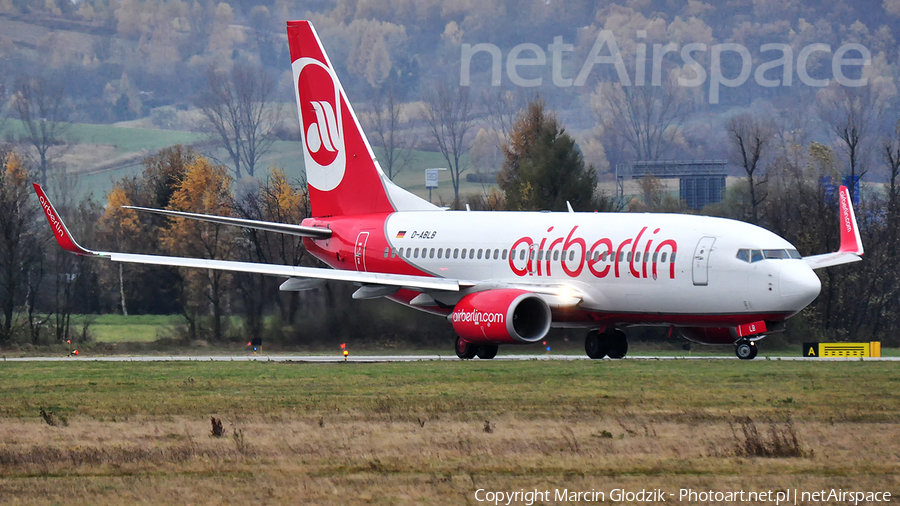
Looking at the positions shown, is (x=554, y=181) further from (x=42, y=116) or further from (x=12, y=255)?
(x=42, y=116)

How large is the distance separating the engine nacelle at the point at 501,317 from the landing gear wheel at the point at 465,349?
5.68 ft

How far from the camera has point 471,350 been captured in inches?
1312

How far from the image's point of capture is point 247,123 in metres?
181

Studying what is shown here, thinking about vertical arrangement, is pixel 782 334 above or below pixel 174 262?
below

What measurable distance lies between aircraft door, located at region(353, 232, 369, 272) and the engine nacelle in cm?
615

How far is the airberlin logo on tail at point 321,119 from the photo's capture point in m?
39.0

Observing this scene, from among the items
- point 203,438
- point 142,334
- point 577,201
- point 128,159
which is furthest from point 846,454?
point 128,159

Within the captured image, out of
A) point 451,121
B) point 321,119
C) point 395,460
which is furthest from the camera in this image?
point 451,121

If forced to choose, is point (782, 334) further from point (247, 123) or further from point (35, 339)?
point (247, 123)

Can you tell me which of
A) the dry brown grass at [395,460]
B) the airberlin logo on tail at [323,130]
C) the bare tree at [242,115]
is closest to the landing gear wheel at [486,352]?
the airberlin logo on tail at [323,130]

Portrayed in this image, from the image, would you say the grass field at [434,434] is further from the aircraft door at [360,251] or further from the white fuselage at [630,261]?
the aircraft door at [360,251]

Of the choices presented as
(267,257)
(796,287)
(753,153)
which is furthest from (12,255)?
(753,153)

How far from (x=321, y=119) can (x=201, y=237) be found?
62.9ft

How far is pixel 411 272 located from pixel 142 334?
23475 millimetres
